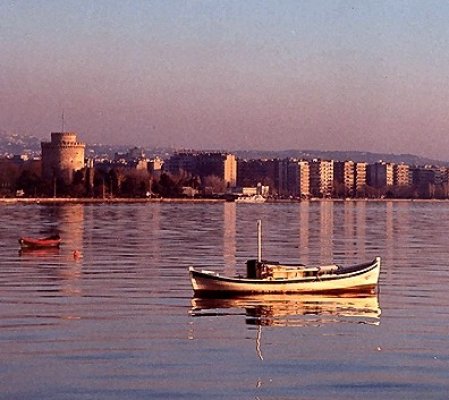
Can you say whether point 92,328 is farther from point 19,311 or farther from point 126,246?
point 126,246

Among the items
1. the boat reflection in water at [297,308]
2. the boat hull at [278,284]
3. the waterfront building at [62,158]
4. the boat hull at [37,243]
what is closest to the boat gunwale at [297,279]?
the boat hull at [278,284]

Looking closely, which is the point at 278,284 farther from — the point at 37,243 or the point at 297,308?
the point at 37,243

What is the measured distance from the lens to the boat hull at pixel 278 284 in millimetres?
26438

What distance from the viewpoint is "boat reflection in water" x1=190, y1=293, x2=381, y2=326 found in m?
22.8

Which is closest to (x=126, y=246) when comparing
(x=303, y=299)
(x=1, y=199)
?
(x=303, y=299)

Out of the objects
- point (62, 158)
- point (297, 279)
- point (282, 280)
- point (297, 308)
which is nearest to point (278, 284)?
point (282, 280)

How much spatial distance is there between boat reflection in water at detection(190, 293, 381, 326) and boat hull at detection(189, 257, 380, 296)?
211 mm

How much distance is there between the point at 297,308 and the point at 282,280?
202 cm

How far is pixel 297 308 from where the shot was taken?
81.0ft

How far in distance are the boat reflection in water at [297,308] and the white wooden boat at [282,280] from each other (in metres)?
0.23

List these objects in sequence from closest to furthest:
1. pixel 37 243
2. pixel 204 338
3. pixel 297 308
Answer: pixel 204 338 < pixel 297 308 < pixel 37 243

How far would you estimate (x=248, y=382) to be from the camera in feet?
52.0

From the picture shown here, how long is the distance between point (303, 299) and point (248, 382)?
34.8ft

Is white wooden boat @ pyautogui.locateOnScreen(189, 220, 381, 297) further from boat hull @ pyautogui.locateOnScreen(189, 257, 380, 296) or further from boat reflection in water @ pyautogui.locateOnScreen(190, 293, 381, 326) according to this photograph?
boat reflection in water @ pyautogui.locateOnScreen(190, 293, 381, 326)
